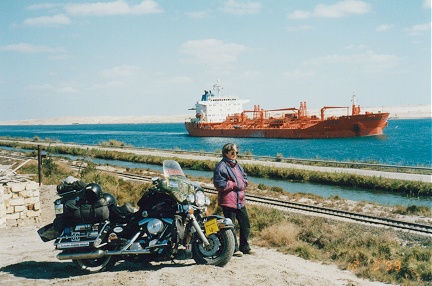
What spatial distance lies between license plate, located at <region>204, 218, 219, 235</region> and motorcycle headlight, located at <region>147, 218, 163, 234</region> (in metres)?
0.56

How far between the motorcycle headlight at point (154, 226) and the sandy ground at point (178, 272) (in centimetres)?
48

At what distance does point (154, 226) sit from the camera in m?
5.36

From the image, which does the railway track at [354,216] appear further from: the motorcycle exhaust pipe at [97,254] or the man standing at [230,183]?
the motorcycle exhaust pipe at [97,254]

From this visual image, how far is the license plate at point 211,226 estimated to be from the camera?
17.4 feet

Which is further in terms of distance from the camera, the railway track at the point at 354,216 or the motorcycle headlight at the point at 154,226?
the railway track at the point at 354,216

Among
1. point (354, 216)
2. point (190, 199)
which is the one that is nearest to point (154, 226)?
point (190, 199)

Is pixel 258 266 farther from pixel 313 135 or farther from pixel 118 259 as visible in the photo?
pixel 313 135

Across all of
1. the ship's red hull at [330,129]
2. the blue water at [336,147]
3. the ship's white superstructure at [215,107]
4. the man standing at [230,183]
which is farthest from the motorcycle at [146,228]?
the ship's white superstructure at [215,107]

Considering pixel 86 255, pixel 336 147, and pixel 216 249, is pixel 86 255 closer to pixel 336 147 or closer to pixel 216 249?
pixel 216 249

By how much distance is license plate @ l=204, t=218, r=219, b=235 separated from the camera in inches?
209

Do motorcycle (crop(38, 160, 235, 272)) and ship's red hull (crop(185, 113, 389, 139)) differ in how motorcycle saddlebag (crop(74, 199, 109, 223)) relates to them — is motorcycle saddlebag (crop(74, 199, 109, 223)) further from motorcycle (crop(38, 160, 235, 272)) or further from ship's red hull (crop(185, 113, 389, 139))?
ship's red hull (crop(185, 113, 389, 139))

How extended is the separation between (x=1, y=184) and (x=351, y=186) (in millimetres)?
16260

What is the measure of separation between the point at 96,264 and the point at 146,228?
0.91m

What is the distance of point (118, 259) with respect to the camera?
5.82m
